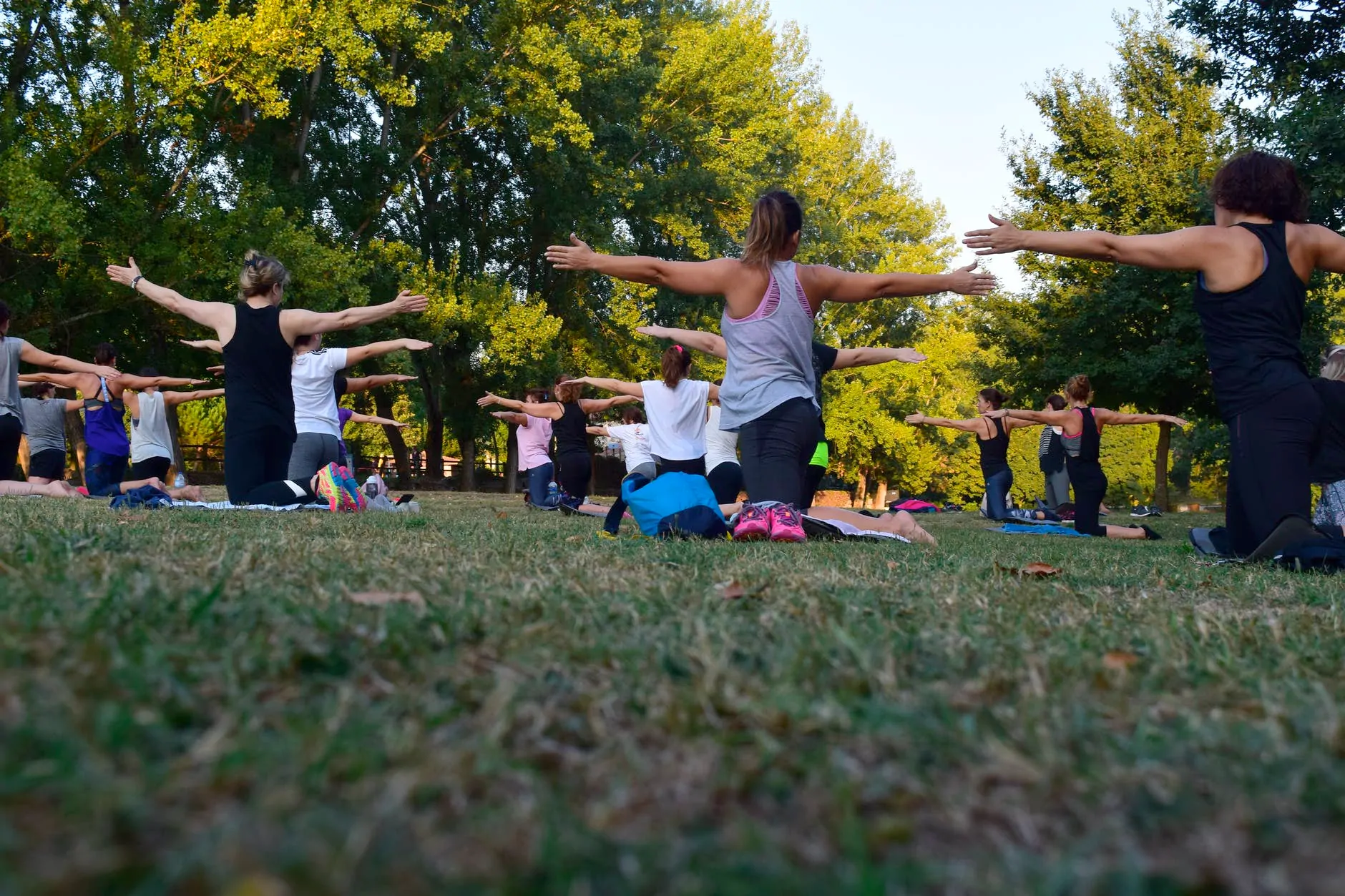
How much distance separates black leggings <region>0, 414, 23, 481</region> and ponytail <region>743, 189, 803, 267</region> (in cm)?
868

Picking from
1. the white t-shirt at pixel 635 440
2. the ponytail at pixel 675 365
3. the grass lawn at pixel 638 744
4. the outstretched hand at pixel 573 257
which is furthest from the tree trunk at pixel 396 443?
the grass lawn at pixel 638 744

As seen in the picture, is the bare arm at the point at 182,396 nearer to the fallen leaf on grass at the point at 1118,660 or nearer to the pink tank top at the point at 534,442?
the pink tank top at the point at 534,442

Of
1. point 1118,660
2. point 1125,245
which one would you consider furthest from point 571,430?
point 1118,660

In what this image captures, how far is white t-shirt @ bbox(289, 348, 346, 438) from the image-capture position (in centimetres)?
1145

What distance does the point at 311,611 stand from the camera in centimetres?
251

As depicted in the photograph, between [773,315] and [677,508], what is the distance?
4.58ft

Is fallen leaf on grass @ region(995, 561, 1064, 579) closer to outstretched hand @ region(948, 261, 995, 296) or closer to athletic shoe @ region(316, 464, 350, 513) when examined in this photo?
outstretched hand @ region(948, 261, 995, 296)

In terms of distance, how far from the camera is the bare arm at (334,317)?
359 inches

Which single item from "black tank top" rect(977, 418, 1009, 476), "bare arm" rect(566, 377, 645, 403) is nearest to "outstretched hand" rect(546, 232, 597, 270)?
"bare arm" rect(566, 377, 645, 403)

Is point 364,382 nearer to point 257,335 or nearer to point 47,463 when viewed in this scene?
point 257,335

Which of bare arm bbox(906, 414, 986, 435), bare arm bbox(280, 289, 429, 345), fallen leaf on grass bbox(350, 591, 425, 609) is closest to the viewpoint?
fallen leaf on grass bbox(350, 591, 425, 609)

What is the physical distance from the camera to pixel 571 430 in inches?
636

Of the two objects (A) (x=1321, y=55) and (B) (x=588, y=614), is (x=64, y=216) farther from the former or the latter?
(A) (x=1321, y=55)

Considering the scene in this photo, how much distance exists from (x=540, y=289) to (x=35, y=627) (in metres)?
32.3
